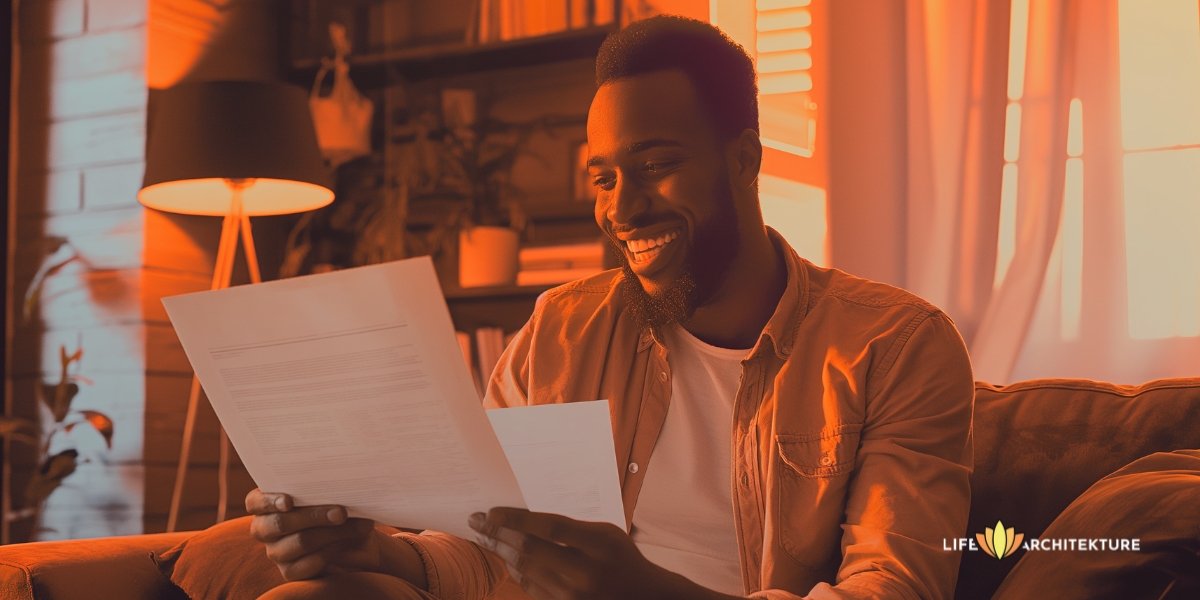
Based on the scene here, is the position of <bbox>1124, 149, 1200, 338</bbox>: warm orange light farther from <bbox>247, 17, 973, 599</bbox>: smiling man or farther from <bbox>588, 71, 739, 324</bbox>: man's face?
<bbox>588, 71, 739, 324</bbox>: man's face

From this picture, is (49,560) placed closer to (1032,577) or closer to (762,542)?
(762,542)

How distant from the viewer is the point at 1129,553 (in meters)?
0.96

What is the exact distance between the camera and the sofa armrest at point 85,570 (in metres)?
1.30

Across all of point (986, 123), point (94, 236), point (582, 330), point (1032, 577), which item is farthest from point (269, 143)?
point (1032, 577)

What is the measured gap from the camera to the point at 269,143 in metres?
2.64

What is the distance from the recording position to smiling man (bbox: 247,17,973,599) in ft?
4.00

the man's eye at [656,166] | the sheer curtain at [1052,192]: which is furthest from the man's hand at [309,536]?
the sheer curtain at [1052,192]

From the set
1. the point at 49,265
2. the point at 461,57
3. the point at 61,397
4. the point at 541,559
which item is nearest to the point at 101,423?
the point at 61,397

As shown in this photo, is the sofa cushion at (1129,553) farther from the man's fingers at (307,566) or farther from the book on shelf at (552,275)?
the book on shelf at (552,275)

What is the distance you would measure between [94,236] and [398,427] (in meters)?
2.50

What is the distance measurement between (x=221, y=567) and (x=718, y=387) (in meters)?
0.69

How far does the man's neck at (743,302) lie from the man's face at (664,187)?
0.08 ft

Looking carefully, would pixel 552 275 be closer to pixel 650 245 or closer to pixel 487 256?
pixel 487 256

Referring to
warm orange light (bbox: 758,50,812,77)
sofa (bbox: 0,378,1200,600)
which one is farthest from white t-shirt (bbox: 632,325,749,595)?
warm orange light (bbox: 758,50,812,77)
